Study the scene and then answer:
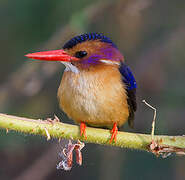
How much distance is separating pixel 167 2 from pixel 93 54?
218 centimetres

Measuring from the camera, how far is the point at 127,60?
5.00 meters

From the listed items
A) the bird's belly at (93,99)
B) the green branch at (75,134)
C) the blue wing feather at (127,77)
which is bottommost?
the green branch at (75,134)

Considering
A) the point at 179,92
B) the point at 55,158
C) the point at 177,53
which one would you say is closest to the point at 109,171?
the point at 55,158

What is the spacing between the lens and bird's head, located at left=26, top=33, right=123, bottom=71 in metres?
2.98

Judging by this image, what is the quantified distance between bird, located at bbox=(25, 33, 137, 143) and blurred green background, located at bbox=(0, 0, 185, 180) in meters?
0.78

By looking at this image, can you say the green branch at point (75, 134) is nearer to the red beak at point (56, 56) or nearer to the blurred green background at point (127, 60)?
the red beak at point (56, 56)

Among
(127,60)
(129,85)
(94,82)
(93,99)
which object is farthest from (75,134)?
(127,60)

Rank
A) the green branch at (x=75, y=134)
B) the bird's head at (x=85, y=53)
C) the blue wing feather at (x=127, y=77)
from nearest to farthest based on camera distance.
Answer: the green branch at (x=75, y=134) < the bird's head at (x=85, y=53) < the blue wing feather at (x=127, y=77)

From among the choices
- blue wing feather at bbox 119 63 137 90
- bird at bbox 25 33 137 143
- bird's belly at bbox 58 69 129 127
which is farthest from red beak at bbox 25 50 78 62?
blue wing feather at bbox 119 63 137 90

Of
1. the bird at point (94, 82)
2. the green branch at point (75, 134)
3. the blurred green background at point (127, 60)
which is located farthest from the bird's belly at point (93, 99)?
the blurred green background at point (127, 60)

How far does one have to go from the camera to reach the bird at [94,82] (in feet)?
9.46

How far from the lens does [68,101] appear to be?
2.96 meters

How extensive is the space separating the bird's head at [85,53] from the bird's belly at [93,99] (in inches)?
4.5

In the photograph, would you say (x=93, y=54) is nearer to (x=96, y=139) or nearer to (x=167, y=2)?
(x=96, y=139)
